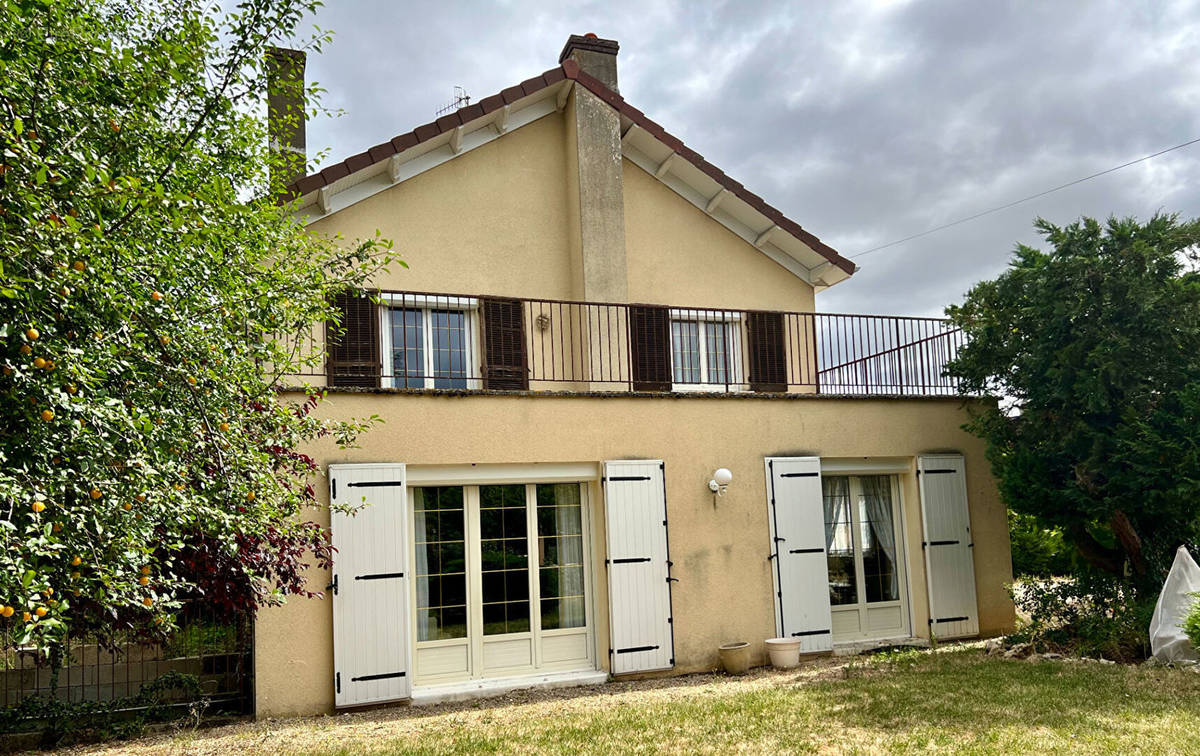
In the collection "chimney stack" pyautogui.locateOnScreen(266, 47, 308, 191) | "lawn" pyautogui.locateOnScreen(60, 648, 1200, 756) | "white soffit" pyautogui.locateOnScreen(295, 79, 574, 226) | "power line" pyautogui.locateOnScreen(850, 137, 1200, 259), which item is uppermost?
"power line" pyautogui.locateOnScreen(850, 137, 1200, 259)

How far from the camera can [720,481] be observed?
10.1m

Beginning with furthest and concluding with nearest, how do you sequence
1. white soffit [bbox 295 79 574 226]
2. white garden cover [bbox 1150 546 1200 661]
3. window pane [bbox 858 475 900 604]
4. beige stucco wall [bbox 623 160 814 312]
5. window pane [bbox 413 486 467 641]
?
1. beige stucco wall [bbox 623 160 814 312]
2. window pane [bbox 858 475 900 604]
3. white soffit [bbox 295 79 574 226]
4. window pane [bbox 413 486 467 641]
5. white garden cover [bbox 1150 546 1200 661]

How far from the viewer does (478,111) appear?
1148 cm

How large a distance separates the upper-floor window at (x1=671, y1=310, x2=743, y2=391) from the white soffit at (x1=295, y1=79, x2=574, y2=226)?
330 centimetres

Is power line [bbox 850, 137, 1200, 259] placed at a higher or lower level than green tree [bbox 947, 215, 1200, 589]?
higher

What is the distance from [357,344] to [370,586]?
2926mm

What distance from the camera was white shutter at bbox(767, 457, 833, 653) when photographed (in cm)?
1036

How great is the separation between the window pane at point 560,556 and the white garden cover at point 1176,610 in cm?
581

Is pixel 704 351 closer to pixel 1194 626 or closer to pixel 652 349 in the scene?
pixel 652 349

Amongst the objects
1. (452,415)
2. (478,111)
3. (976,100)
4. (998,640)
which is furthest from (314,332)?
(976,100)

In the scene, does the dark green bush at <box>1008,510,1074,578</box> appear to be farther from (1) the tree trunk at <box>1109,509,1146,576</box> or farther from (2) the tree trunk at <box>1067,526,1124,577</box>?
(1) the tree trunk at <box>1109,509,1146,576</box>

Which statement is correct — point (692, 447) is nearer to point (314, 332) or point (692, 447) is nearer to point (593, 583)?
point (593, 583)

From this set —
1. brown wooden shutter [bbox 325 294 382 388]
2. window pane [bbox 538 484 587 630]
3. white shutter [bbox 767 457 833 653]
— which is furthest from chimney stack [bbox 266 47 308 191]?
white shutter [bbox 767 457 833 653]

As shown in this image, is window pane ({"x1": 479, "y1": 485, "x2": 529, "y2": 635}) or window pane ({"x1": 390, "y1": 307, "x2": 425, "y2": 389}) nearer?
window pane ({"x1": 479, "y1": 485, "x2": 529, "y2": 635})
